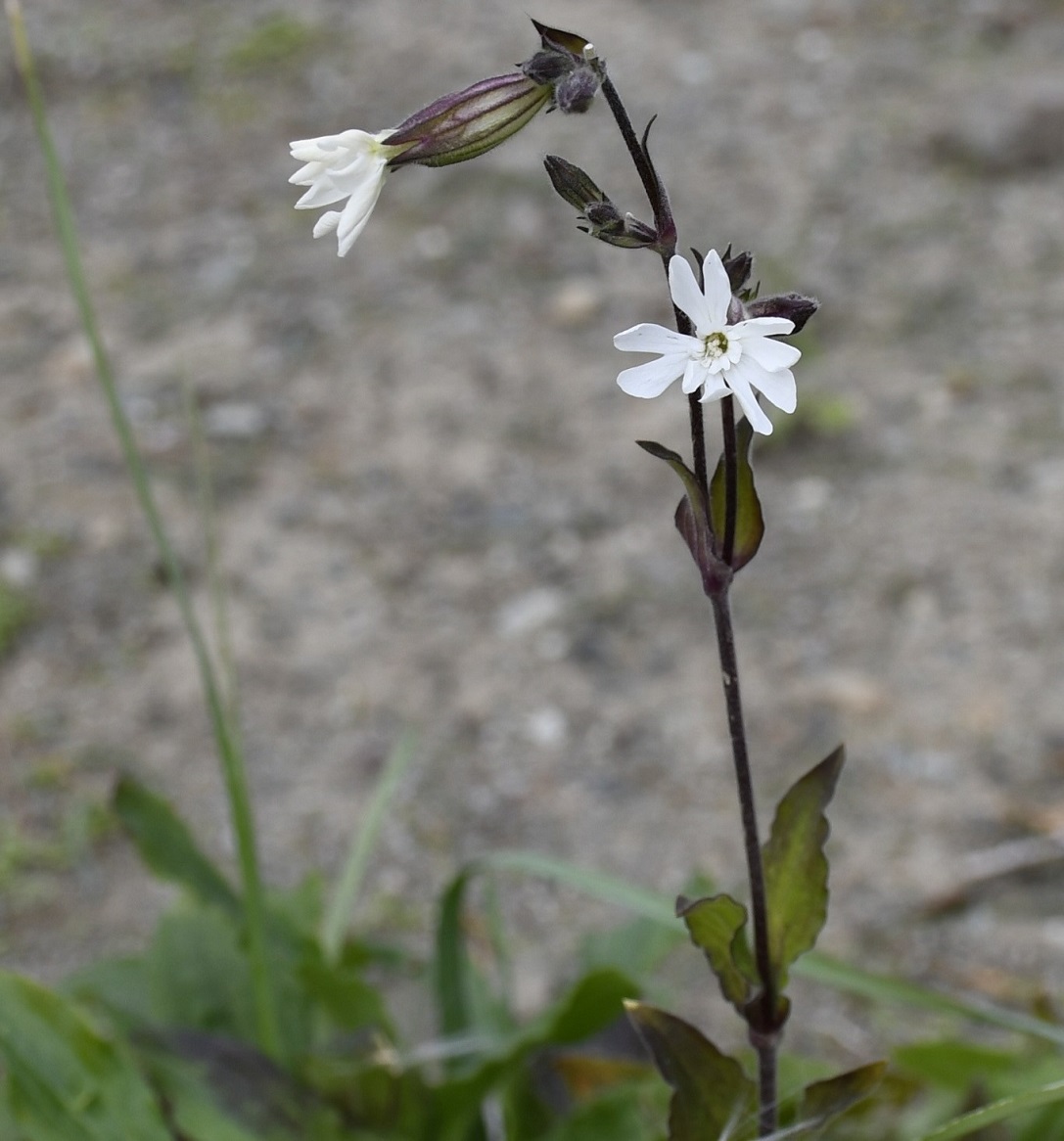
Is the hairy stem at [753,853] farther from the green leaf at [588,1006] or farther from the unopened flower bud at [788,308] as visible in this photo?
the green leaf at [588,1006]

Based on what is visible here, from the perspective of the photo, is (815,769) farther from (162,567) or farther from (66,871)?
(162,567)

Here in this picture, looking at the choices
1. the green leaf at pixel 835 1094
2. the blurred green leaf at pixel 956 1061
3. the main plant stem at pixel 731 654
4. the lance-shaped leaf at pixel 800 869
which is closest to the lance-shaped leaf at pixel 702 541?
the main plant stem at pixel 731 654

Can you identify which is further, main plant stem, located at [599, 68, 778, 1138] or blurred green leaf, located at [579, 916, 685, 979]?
blurred green leaf, located at [579, 916, 685, 979]

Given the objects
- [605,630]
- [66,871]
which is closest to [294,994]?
[66,871]

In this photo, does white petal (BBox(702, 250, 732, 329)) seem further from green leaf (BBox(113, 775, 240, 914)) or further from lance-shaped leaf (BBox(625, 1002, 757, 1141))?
green leaf (BBox(113, 775, 240, 914))

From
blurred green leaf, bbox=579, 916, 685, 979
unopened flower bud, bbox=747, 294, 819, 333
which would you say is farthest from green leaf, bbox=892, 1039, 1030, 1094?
unopened flower bud, bbox=747, 294, 819, 333

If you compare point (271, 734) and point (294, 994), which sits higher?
point (271, 734)
